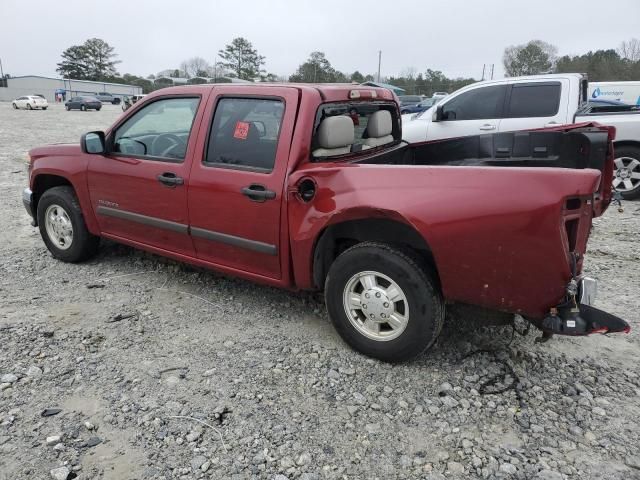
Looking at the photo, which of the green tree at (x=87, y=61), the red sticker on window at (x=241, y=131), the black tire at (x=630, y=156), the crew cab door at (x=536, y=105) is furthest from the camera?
the green tree at (x=87, y=61)

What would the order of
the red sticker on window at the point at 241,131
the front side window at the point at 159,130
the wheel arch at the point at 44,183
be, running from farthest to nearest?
the wheel arch at the point at 44,183, the front side window at the point at 159,130, the red sticker on window at the point at 241,131

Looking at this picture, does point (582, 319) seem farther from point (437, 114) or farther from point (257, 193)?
point (437, 114)

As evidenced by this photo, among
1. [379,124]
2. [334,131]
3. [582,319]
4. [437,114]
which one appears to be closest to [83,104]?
[437,114]

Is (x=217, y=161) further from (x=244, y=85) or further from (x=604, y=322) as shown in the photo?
(x=604, y=322)

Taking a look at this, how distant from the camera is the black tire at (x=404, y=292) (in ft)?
9.47

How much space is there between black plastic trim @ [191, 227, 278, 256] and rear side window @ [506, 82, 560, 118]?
5460 mm

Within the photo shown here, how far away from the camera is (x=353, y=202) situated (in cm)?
297

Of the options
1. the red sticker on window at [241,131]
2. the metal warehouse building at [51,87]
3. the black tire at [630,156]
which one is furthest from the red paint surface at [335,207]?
the metal warehouse building at [51,87]

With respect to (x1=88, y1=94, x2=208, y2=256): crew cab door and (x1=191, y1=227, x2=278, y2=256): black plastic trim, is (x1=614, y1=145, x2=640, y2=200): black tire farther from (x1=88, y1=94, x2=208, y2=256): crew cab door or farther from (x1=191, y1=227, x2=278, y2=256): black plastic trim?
(x1=88, y1=94, x2=208, y2=256): crew cab door

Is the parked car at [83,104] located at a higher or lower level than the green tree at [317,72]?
lower

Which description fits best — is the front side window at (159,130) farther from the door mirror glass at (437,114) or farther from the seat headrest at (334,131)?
the door mirror glass at (437,114)

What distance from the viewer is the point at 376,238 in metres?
3.19

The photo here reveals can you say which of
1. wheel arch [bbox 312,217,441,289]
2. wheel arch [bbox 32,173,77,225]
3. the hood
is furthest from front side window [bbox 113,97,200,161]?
wheel arch [bbox 312,217,441,289]

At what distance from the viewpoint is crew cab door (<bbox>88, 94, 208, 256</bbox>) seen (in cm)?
378
